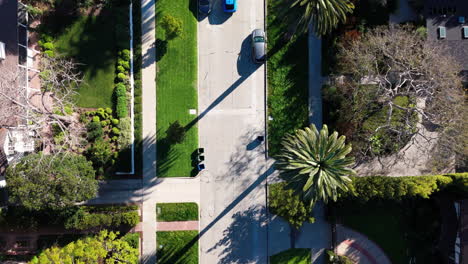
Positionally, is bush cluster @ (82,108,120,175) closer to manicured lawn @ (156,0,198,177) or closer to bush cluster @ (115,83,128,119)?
bush cluster @ (115,83,128,119)

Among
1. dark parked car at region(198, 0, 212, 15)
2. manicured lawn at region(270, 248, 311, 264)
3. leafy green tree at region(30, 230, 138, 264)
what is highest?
dark parked car at region(198, 0, 212, 15)

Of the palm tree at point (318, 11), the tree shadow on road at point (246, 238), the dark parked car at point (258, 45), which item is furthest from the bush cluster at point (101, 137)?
the palm tree at point (318, 11)

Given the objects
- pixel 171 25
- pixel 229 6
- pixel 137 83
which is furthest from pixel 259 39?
pixel 137 83

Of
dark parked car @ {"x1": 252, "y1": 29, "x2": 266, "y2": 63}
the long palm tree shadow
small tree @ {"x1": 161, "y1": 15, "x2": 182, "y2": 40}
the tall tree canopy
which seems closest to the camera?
the tall tree canopy

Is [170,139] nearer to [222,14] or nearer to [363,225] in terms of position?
[222,14]

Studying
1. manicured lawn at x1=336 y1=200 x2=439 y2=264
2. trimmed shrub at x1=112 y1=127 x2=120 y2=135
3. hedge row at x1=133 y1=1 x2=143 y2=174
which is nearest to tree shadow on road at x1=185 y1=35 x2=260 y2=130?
hedge row at x1=133 y1=1 x2=143 y2=174

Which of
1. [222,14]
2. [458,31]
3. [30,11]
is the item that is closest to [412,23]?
[458,31]
